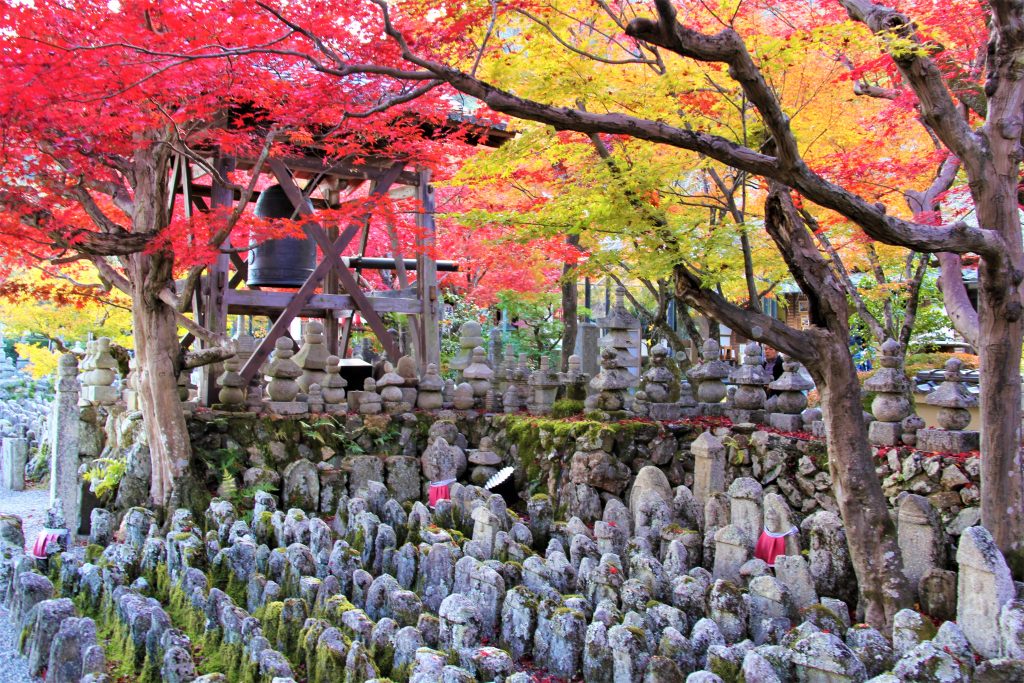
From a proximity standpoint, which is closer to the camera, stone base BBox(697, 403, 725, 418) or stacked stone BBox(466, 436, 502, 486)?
stone base BBox(697, 403, 725, 418)

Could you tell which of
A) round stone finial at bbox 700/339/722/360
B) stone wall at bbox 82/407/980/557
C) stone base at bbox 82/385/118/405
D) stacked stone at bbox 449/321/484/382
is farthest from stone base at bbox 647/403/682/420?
stone base at bbox 82/385/118/405

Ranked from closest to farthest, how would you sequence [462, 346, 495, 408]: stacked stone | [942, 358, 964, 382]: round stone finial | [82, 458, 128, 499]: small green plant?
[942, 358, 964, 382]: round stone finial < [82, 458, 128, 499]: small green plant < [462, 346, 495, 408]: stacked stone

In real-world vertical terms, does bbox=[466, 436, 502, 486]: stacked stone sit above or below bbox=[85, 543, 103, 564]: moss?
above

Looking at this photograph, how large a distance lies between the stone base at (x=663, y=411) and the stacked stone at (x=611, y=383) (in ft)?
0.97

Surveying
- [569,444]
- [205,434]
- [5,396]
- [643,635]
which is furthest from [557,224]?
[5,396]

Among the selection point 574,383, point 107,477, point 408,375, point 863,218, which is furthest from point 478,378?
point 863,218

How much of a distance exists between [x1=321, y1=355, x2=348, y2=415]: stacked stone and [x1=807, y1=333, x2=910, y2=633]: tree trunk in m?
6.01

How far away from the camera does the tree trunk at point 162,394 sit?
799 centimetres

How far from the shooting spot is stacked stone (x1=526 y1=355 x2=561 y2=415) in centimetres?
919

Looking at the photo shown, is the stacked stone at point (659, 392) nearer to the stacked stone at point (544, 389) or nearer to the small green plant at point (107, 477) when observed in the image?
the stacked stone at point (544, 389)

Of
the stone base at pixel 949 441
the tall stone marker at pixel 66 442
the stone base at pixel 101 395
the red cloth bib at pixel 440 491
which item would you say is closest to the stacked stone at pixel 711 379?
the stone base at pixel 949 441

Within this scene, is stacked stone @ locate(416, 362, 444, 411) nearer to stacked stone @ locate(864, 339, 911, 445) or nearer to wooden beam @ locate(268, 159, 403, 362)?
wooden beam @ locate(268, 159, 403, 362)

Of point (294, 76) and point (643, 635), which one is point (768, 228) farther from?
point (294, 76)

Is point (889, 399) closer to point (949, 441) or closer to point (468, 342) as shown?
point (949, 441)
